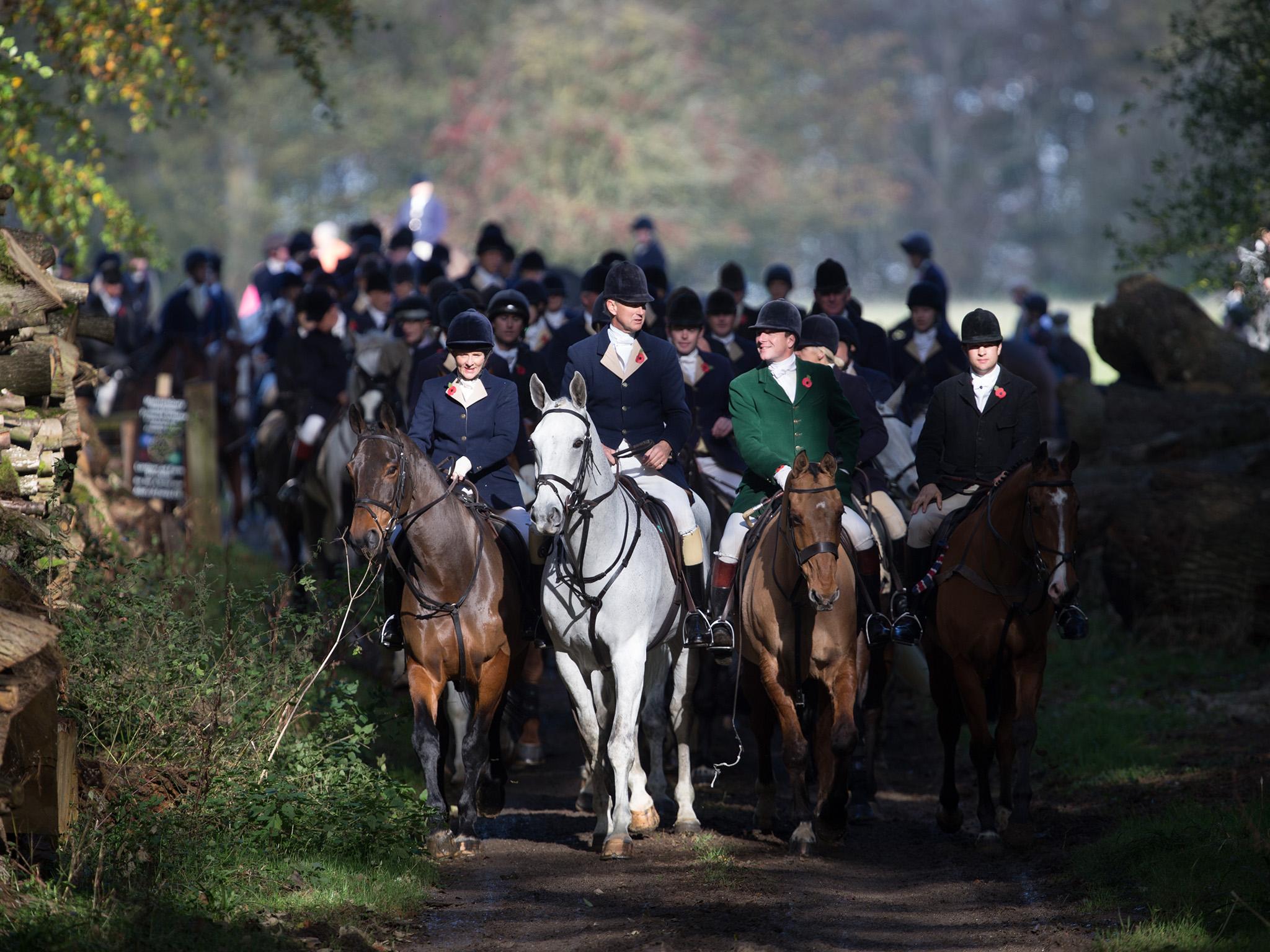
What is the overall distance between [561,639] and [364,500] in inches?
54.6

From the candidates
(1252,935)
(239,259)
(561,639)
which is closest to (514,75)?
(239,259)

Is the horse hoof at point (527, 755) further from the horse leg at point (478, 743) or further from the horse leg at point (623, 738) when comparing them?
the horse leg at point (623, 738)

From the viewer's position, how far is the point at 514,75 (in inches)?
1841

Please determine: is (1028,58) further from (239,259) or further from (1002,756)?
(1002,756)

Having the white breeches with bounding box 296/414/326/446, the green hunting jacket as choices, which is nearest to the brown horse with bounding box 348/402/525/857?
the green hunting jacket

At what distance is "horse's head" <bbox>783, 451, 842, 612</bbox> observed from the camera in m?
8.79

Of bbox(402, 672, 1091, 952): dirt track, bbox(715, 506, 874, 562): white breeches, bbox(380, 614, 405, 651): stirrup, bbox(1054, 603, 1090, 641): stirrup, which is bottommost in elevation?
bbox(402, 672, 1091, 952): dirt track

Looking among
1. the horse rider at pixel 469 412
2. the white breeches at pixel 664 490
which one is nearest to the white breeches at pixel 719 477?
the white breeches at pixel 664 490

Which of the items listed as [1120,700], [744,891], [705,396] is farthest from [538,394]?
[1120,700]

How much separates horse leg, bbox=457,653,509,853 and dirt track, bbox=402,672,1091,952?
186mm

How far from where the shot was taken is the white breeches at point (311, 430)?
15.8 m

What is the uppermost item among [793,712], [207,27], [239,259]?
[239,259]

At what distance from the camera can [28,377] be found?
9.52 metres

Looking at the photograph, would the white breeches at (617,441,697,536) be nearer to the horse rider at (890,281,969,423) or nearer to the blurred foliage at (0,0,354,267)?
the horse rider at (890,281,969,423)
